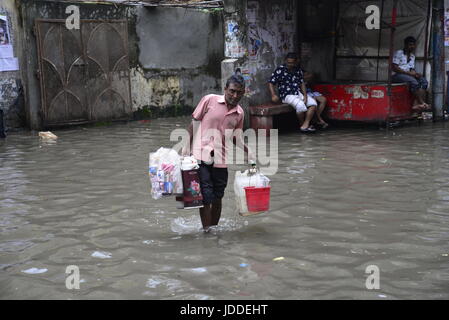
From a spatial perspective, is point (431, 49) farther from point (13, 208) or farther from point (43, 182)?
point (13, 208)

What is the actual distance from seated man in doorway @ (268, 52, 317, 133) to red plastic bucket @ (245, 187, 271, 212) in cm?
613

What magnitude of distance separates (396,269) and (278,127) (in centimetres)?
724

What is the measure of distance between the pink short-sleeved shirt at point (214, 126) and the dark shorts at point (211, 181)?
7 cm

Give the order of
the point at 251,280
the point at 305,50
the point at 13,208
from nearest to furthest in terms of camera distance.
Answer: the point at 251,280, the point at 13,208, the point at 305,50

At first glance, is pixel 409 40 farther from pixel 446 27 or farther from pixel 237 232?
pixel 237 232

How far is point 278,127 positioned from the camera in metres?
11.8

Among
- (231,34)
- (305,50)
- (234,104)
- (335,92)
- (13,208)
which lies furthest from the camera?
(305,50)

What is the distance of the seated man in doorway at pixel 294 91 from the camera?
11391mm

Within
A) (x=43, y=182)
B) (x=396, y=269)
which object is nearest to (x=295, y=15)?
(x=43, y=182)

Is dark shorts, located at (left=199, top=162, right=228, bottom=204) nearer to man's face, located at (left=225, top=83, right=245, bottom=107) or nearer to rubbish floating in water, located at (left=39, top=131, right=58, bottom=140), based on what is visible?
man's face, located at (left=225, top=83, right=245, bottom=107)

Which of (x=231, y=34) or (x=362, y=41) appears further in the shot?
(x=362, y=41)

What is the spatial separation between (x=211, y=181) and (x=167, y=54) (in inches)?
363

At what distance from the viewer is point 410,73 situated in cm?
1193

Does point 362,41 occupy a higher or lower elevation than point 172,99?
higher
